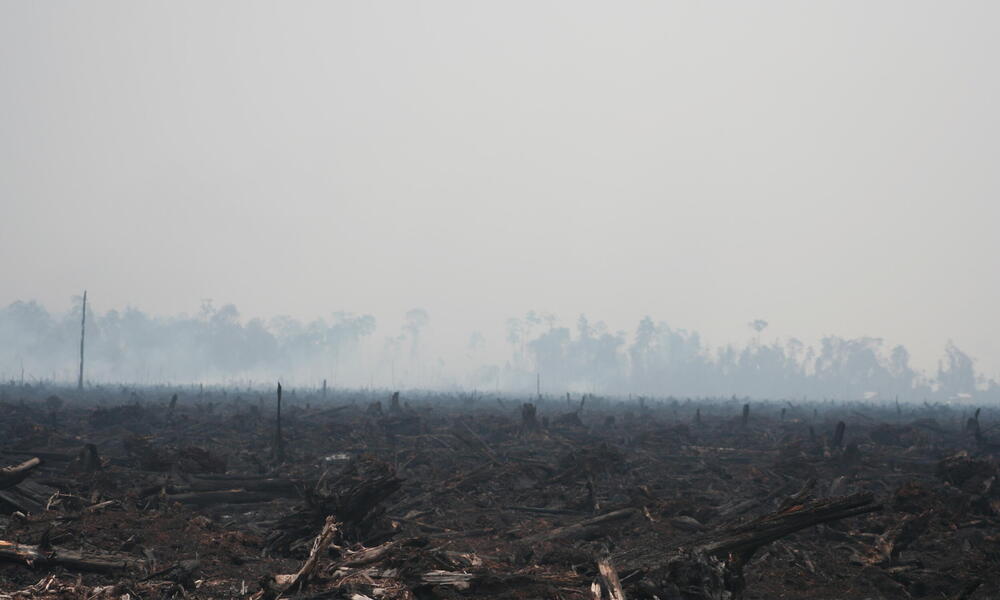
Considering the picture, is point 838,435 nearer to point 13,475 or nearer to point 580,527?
point 580,527

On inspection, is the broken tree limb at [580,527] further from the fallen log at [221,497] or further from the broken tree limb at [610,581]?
the fallen log at [221,497]

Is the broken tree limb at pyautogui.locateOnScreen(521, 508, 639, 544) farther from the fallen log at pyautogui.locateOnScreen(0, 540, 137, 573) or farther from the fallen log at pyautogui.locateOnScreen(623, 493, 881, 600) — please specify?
the fallen log at pyautogui.locateOnScreen(0, 540, 137, 573)

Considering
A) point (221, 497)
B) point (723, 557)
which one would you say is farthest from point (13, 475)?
point (723, 557)

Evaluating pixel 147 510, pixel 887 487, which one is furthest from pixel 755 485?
pixel 147 510

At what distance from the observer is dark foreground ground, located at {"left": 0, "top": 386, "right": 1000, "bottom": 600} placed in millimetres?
8648

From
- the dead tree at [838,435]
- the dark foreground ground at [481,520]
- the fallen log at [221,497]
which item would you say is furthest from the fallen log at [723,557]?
the dead tree at [838,435]

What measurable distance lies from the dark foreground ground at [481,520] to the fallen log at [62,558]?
25 millimetres

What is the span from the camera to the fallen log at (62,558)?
31.3 feet

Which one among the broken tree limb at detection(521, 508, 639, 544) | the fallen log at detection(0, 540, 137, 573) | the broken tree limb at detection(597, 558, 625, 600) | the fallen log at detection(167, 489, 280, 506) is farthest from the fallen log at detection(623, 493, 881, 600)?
the fallen log at detection(167, 489, 280, 506)

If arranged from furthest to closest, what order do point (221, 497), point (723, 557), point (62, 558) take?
point (221, 497)
point (62, 558)
point (723, 557)

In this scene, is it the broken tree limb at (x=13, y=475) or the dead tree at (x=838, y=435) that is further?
the dead tree at (x=838, y=435)

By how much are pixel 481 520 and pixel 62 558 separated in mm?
9110

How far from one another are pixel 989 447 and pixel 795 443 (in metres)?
9.87

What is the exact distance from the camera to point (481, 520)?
16156mm
